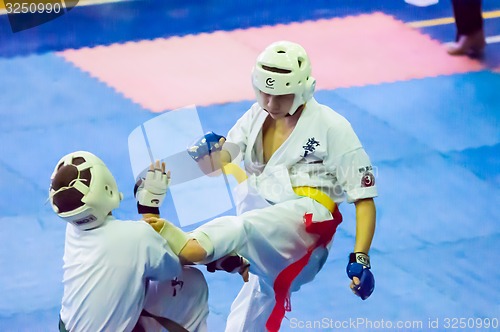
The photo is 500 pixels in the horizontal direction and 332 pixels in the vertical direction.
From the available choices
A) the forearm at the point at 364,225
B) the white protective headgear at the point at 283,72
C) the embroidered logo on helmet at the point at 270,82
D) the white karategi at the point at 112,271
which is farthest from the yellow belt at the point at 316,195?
the white karategi at the point at 112,271

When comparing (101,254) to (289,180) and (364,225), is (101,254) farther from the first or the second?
(364,225)

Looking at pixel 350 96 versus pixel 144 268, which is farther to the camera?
pixel 350 96

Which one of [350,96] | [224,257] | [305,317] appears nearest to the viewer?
[224,257]

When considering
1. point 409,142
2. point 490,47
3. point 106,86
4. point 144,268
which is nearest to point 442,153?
point 409,142

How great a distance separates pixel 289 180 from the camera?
514 cm

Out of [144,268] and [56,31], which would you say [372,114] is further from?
[144,268]

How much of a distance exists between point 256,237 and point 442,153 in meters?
3.41

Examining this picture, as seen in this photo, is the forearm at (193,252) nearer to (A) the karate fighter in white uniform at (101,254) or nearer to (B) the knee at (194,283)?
(A) the karate fighter in white uniform at (101,254)

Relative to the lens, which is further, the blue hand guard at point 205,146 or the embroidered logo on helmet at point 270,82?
the blue hand guard at point 205,146

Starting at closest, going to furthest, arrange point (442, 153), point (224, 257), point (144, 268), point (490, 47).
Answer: point (144, 268) < point (224, 257) < point (442, 153) < point (490, 47)

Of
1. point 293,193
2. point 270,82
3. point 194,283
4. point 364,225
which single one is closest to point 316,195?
point 293,193

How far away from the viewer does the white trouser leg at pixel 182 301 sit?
15.6 feet

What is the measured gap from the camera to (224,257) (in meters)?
4.77

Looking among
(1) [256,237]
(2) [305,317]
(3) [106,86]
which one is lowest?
(2) [305,317]
